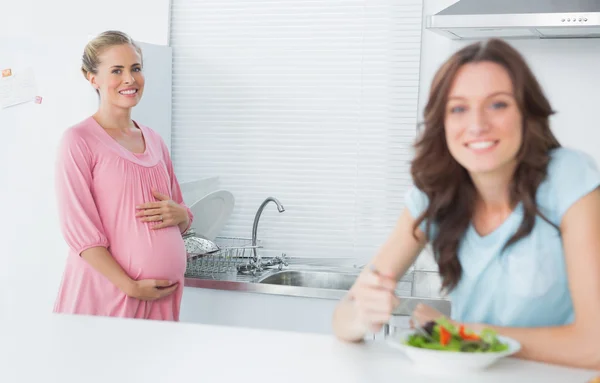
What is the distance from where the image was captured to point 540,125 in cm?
162

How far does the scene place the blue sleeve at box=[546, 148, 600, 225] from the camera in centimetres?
155

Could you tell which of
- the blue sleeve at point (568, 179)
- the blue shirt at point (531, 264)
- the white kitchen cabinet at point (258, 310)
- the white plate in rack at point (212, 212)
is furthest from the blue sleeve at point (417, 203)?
the white plate in rack at point (212, 212)

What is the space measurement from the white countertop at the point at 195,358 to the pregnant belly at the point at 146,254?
2.19 feet

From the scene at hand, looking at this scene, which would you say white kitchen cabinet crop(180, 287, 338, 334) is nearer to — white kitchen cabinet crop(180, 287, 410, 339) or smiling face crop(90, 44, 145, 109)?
white kitchen cabinet crop(180, 287, 410, 339)

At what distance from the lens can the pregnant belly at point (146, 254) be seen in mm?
2508

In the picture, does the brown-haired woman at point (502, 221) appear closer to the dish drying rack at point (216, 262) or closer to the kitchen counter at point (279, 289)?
the kitchen counter at point (279, 289)

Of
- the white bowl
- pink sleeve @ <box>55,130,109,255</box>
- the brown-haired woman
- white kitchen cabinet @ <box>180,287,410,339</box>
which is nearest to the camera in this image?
the white bowl

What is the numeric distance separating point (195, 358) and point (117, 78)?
130cm

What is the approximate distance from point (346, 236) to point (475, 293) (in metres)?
1.98

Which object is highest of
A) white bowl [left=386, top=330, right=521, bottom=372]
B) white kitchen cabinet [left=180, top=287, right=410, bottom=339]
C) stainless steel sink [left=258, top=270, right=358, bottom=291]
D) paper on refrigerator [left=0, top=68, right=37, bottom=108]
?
paper on refrigerator [left=0, top=68, right=37, bottom=108]

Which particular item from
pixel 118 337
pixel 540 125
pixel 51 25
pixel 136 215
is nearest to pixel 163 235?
pixel 136 215

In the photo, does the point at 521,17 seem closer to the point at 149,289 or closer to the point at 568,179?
the point at 568,179

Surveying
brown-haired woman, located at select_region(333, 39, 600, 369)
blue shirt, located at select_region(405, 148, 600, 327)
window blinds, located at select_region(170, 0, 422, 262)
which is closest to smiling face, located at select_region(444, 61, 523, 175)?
brown-haired woman, located at select_region(333, 39, 600, 369)

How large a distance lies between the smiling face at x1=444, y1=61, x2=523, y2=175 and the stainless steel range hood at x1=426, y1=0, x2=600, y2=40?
4.59 feet
